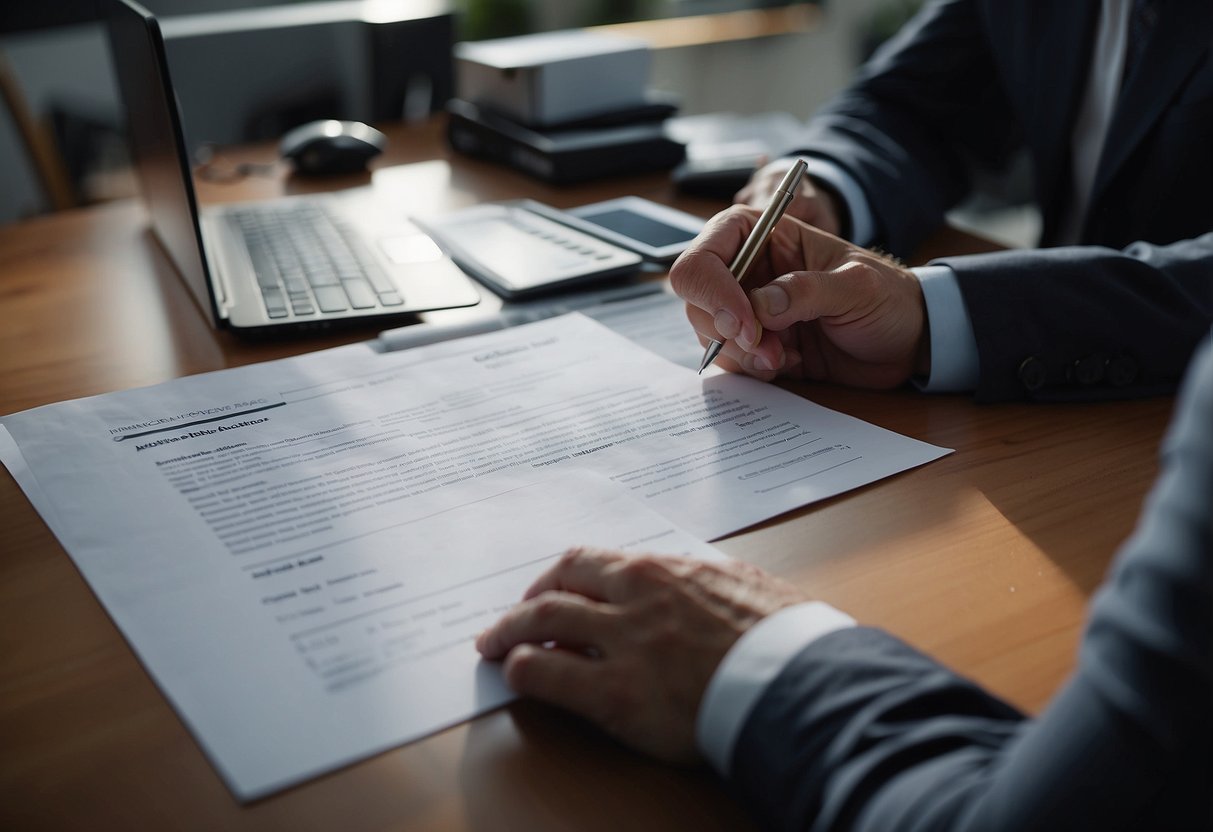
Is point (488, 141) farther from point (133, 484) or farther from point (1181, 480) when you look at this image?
point (1181, 480)

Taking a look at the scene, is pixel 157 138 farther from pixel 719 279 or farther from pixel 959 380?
pixel 959 380

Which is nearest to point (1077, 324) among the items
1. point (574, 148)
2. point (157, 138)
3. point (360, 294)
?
point (360, 294)

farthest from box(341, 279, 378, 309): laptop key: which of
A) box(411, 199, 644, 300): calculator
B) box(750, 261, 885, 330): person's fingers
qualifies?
box(750, 261, 885, 330): person's fingers

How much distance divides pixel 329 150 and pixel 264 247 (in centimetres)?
39

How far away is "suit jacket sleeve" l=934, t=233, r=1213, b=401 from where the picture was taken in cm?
78

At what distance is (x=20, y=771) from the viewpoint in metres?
0.45

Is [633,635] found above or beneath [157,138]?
beneath

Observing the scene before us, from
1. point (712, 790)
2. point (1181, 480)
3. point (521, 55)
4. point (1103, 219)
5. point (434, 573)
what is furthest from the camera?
point (521, 55)

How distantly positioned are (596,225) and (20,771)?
0.82 m

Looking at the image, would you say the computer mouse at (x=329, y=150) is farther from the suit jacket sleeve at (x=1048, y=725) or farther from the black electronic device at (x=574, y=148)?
A: the suit jacket sleeve at (x=1048, y=725)

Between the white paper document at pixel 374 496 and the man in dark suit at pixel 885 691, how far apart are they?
0.06m

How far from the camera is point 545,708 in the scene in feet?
1.59

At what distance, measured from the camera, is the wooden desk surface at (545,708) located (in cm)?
43

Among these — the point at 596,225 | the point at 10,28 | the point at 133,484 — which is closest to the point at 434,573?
the point at 133,484
